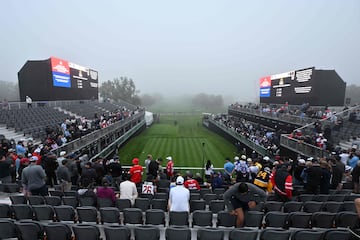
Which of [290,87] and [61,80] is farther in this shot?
[290,87]

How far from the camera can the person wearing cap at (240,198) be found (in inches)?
158

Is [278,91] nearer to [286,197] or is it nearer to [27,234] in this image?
[286,197]

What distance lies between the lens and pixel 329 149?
10.9 meters

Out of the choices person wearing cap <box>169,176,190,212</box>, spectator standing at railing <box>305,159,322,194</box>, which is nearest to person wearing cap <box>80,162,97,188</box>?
person wearing cap <box>169,176,190,212</box>

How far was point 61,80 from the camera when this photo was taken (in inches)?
1001

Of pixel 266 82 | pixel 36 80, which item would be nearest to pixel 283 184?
pixel 36 80

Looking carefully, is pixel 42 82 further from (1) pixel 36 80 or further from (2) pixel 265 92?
(2) pixel 265 92

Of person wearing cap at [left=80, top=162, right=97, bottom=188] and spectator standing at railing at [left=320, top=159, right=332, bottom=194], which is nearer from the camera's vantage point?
spectator standing at railing at [left=320, top=159, right=332, bottom=194]

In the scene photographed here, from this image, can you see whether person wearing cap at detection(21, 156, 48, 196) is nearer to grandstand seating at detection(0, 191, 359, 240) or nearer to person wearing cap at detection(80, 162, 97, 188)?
grandstand seating at detection(0, 191, 359, 240)

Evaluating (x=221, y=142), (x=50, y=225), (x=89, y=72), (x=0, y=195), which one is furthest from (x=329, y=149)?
(x=89, y=72)

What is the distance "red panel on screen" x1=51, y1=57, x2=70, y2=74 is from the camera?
2352cm

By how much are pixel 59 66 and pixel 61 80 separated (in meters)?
1.65

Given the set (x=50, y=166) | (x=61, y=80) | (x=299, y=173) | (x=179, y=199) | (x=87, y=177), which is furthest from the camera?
(x=61, y=80)

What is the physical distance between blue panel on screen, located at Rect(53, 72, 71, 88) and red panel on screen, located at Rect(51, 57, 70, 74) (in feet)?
1.50
